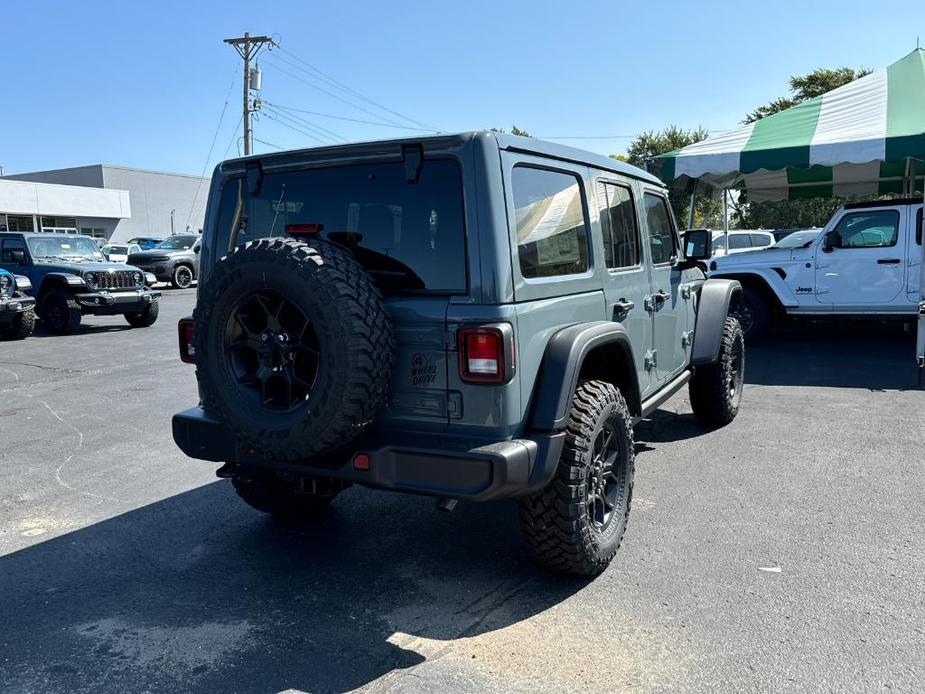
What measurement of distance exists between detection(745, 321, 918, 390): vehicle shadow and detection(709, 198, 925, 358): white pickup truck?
1.68 feet

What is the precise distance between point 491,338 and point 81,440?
4.57m

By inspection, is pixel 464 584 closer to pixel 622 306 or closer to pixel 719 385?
pixel 622 306

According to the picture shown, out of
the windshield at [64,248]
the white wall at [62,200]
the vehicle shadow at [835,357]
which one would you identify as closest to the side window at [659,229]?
the vehicle shadow at [835,357]

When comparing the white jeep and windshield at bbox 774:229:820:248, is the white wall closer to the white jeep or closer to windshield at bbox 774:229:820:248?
windshield at bbox 774:229:820:248

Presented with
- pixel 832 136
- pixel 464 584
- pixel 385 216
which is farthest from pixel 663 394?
pixel 832 136

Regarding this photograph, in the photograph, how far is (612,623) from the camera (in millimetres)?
3062

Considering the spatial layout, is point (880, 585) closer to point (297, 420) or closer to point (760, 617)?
point (760, 617)

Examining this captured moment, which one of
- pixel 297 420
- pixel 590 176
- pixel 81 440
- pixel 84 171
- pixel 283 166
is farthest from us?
pixel 84 171

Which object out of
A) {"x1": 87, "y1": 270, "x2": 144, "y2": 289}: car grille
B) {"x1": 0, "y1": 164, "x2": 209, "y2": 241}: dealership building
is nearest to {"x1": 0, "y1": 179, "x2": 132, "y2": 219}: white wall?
{"x1": 0, "y1": 164, "x2": 209, "y2": 241}: dealership building

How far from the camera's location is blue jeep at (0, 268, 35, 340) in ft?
38.9

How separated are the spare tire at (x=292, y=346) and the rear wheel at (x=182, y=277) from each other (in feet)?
73.7

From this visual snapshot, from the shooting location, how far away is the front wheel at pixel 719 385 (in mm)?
5898

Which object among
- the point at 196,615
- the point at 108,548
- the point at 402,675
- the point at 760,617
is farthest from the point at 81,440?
the point at 760,617

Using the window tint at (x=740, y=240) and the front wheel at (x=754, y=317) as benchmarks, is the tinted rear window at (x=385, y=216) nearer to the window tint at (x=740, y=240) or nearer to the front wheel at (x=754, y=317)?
the front wheel at (x=754, y=317)
